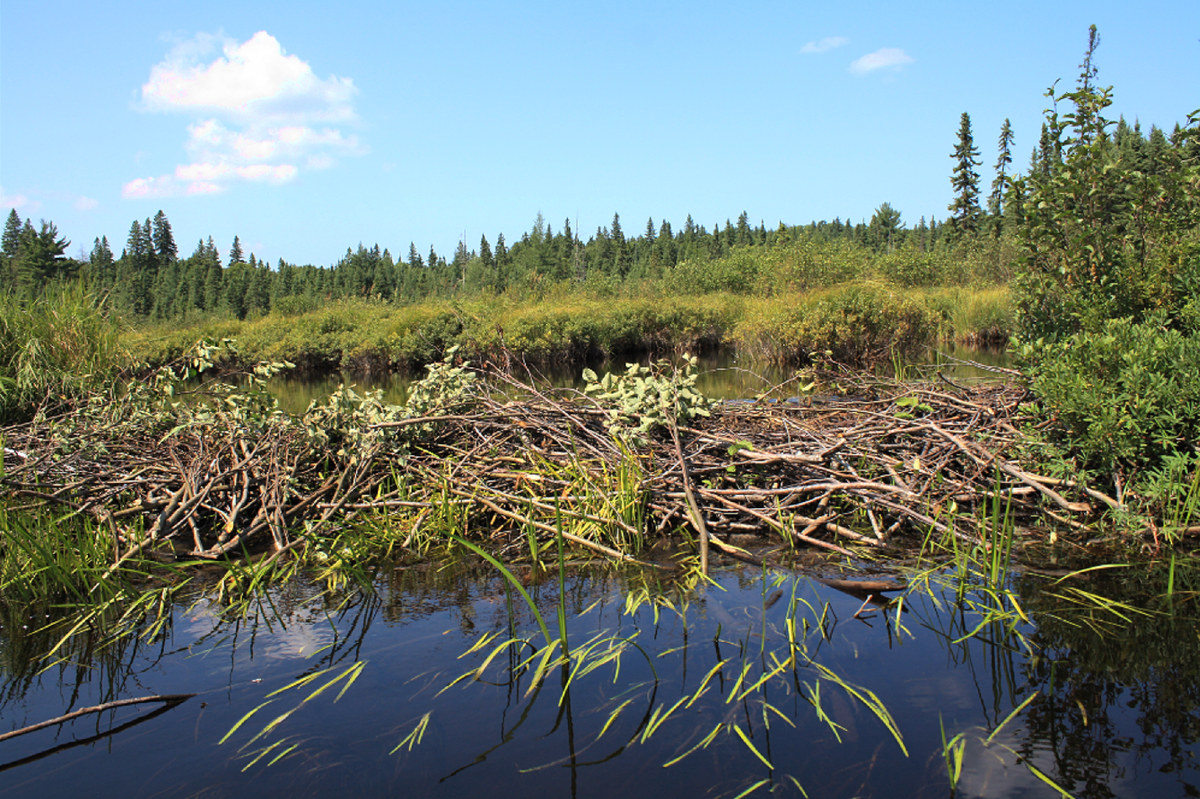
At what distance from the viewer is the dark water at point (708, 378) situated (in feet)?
39.1

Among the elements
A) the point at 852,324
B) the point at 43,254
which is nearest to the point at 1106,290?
the point at 852,324

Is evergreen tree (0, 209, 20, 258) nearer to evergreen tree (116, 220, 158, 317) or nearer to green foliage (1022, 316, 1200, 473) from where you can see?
evergreen tree (116, 220, 158, 317)

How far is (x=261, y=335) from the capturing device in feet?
96.3

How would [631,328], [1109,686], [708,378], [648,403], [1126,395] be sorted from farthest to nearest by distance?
Result: [631,328]
[708,378]
[648,403]
[1126,395]
[1109,686]

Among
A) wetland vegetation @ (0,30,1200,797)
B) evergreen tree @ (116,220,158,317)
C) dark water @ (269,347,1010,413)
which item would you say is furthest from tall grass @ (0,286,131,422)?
evergreen tree @ (116,220,158,317)

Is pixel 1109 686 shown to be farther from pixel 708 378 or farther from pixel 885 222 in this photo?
pixel 885 222

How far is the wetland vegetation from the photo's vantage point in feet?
7.62

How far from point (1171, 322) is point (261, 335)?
30.6 metres

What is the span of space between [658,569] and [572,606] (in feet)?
2.03

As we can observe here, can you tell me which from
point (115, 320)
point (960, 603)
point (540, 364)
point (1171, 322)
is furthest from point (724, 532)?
point (540, 364)

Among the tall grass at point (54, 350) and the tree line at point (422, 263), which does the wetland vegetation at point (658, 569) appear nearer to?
the tall grass at point (54, 350)

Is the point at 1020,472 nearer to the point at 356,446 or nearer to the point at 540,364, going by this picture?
the point at 356,446

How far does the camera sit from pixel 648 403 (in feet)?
15.3

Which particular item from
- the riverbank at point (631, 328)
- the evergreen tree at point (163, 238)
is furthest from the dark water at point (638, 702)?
the evergreen tree at point (163, 238)
